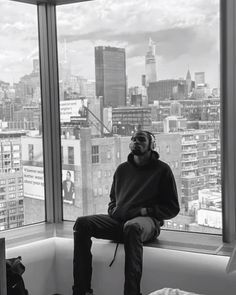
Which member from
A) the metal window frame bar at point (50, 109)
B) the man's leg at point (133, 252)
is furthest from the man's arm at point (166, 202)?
the metal window frame bar at point (50, 109)

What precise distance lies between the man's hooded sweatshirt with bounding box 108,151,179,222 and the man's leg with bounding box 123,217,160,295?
0.19 m

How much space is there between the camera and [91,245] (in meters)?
3.60

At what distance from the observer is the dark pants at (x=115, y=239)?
10.7ft

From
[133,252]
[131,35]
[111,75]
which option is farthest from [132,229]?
[131,35]

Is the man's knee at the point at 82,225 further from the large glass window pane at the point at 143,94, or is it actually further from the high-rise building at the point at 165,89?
the high-rise building at the point at 165,89

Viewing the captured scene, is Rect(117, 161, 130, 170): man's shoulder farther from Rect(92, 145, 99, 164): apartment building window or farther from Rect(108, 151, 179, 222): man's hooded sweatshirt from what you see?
Rect(92, 145, 99, 164): apartment building window

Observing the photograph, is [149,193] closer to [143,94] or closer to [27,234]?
[143,94]

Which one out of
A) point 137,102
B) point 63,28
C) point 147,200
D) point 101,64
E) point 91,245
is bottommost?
point 91,245

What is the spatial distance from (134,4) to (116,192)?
5.04 ft

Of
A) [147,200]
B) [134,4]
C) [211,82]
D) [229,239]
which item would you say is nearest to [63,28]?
[134,4]

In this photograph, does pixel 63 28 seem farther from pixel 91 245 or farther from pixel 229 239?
pixel 229 239

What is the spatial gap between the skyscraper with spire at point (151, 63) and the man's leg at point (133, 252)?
4.01 feet

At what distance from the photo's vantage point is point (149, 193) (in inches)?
144

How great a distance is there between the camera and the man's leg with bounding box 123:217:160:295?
323 cm
